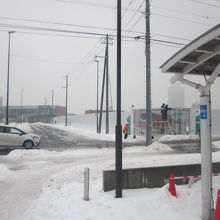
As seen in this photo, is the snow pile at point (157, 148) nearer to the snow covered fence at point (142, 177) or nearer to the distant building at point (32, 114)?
the snow covered fence at point (142, 177)

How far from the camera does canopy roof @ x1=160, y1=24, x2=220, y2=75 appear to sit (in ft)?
15.6

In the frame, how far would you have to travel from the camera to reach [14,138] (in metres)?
15.5

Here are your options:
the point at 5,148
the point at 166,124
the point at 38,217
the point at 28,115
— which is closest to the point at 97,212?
the point at 38,217

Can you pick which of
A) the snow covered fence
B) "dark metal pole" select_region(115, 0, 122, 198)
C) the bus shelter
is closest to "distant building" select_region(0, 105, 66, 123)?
the snow covered fence

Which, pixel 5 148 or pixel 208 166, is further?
pixel 5 148

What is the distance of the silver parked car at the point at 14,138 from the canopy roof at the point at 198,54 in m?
12.2

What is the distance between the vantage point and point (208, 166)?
192 inches

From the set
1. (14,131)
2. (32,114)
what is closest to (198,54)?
(14,131)

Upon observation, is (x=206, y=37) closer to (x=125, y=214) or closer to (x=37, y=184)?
(x=125, y=214)

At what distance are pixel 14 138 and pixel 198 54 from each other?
13.1 m

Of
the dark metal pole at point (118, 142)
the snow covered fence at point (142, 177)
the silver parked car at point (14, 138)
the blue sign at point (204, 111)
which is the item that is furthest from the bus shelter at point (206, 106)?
the silver parked car at point (14, 138)

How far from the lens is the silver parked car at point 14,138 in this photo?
50.1 ft

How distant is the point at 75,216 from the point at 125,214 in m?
1.07

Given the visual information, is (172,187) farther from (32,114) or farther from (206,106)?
(32,114)
